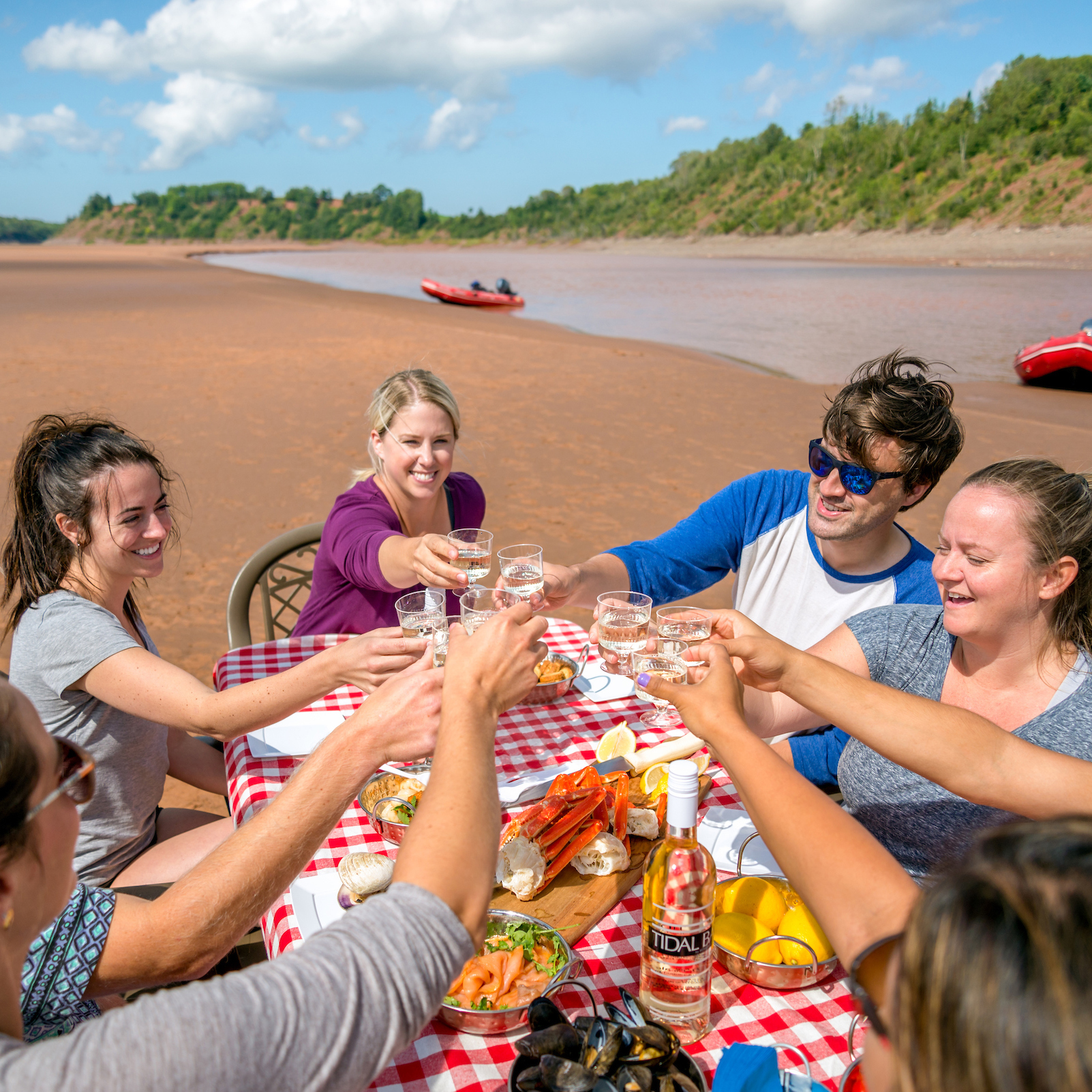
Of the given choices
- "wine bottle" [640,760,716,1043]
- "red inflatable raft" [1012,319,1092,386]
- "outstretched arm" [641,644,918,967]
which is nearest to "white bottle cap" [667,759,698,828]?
"wine bottle" [640,760,716,1043]

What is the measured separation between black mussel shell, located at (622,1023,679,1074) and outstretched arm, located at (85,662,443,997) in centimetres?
66

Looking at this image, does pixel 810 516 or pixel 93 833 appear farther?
pixel 810 516

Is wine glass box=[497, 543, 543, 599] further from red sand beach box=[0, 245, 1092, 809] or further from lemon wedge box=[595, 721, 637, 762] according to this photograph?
red sand beach box=[0, 245, 1092, 809]

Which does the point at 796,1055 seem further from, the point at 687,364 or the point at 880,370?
the point at 687,364

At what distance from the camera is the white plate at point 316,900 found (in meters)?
1.86

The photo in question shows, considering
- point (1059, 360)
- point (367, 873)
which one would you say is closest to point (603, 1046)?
point (367, 873)

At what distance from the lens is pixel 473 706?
4.98ft

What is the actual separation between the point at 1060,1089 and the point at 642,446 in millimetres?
13134

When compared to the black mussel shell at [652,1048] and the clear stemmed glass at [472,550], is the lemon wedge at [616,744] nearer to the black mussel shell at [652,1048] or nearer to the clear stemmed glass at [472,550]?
the clear stemmed glass at [472,550]

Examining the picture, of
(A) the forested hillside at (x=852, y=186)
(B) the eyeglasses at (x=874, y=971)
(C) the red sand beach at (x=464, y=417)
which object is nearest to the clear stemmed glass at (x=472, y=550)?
(B) the eyeglasses at (x=874, y=971)

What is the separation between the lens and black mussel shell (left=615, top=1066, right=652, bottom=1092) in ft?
4.33

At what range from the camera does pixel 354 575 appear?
12.1 feet

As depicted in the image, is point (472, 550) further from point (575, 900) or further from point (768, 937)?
point (768, 937)

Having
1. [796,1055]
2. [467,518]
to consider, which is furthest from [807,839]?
[467,518]
